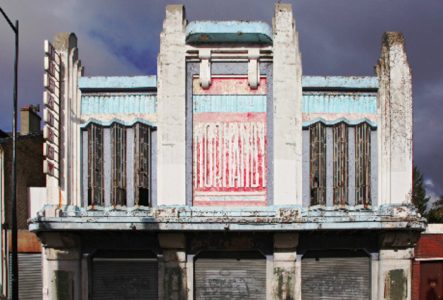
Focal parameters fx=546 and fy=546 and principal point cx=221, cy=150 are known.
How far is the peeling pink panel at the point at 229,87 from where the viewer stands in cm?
1628

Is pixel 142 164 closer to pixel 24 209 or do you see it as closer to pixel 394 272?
pixel 24 209

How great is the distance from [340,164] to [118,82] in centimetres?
708

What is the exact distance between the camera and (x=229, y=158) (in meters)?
16.2

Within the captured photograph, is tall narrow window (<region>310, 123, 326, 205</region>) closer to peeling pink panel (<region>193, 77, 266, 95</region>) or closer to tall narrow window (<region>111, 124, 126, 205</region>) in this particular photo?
peeling pink panel (<region>193, 77, 266, 95</region>)

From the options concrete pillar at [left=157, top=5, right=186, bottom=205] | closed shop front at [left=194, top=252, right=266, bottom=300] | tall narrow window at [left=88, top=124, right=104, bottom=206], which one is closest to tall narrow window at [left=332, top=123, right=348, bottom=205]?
closed shop front at [left=194, top=252, right=266, bottom=300]

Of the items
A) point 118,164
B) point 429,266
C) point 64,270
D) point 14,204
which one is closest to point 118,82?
point 118,164

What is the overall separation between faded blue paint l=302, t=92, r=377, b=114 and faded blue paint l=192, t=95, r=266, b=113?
4.50ft

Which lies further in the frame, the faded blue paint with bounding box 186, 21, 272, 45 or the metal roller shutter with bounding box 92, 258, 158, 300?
the metal roller shutter with bounding box 92, 258, 158, 300

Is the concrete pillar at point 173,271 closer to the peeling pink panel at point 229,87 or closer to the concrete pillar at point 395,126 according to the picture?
the peeling pink panel at point 229,87

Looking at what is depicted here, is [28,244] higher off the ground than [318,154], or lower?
lower

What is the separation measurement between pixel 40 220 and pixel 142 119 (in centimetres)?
407

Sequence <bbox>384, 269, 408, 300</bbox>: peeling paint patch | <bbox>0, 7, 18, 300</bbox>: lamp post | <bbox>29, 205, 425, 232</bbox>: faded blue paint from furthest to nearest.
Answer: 1. <bbox>384, 269, 408, 300</bbox>: peeling paint patch
2. <bbox>29, 205, 425, 232</bbox>: faded blue paint
3. <bbox>0, 7, 18, 300</bbox>: lamp post

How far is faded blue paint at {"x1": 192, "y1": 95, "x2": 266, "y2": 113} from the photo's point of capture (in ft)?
53.3

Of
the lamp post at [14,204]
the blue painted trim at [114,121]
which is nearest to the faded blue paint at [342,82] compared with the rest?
the blue painted trim at [114,121]
